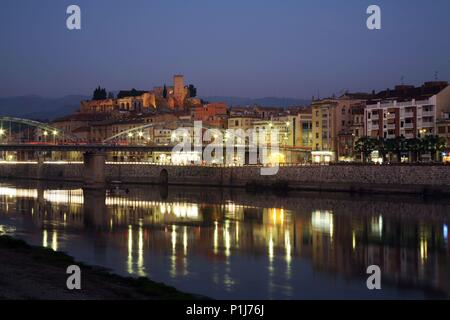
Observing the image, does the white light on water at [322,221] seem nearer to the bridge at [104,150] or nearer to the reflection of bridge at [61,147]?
the bridge at [104,150]

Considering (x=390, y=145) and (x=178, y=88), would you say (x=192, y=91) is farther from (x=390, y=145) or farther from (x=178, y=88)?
(x=390, y=145)

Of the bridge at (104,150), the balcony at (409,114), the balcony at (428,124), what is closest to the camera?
the balcony at (428,124)

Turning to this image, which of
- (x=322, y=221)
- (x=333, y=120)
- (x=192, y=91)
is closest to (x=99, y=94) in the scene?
(x=192, y=91)

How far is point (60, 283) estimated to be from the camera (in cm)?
2227

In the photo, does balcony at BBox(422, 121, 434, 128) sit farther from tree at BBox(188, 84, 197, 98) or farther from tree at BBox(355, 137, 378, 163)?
tree at BBox(188, 84, 197, 98)

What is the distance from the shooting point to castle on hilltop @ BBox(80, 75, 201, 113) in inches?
5674

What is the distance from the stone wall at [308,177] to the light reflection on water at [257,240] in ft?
12.1

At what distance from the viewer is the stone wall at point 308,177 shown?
186 ft

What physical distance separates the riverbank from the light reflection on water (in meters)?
1.19

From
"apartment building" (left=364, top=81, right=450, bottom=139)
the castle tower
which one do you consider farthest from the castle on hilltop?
"apartment building" (left=364, top=81, right=450, bottom=139)

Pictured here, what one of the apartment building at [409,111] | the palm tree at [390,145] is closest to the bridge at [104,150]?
the apartment building at [409,111]
